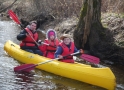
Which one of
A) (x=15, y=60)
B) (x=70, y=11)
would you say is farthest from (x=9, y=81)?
(x=70, y=11)

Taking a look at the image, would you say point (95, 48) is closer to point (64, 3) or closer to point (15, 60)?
point (15, 60)

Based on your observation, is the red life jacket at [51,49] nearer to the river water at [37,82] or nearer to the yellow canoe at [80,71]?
the yellow canoe at [80,71]

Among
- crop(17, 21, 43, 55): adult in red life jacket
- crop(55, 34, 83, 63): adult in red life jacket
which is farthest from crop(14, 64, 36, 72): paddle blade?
crop(17, 21, 43, 55): adult in red life jacket

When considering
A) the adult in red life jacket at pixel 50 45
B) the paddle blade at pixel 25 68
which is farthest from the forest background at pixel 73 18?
the paddle blade at pixel 25 68

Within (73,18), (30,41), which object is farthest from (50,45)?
(73,18)

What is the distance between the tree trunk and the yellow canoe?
2.64 meters

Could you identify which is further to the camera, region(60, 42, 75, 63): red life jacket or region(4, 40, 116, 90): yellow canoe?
region(60, 42, 75, 63): red life jacket

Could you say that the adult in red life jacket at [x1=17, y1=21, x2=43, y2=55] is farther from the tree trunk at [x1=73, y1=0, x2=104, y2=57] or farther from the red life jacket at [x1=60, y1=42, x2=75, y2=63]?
the tree trunk at [x1=73, y1=0, x2=104, y2=57]

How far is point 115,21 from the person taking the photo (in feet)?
33.5

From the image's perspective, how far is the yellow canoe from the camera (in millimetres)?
5887

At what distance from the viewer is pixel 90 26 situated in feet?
30.8

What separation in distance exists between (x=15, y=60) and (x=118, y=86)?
135 inches

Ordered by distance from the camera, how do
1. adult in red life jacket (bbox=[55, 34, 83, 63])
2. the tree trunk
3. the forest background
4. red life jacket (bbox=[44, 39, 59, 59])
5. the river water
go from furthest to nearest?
the tree trunk → the forest background → red life jacket (bbox=[44, 39, 59, 59]) → adult in red life jacket (bbox=[55, 34, 83, 63]) → the river water

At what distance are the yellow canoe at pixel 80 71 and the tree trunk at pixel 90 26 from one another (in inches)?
104
